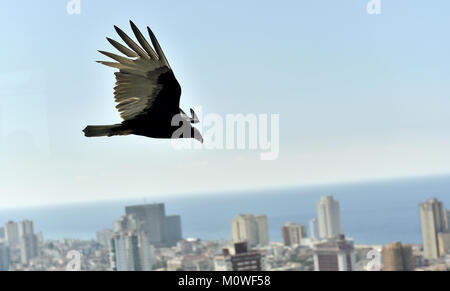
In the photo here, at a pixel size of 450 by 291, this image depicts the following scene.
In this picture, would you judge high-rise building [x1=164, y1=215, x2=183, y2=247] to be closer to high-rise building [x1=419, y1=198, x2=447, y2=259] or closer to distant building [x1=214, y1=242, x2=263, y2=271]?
distant building [x1=214, y1=242, x2=263, y2=271]

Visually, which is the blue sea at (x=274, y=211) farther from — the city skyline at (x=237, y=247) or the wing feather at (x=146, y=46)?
the wing feather at (x=146, y=46)

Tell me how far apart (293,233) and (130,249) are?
2566 millimetres

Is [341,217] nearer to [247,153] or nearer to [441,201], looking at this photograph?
[441,201]

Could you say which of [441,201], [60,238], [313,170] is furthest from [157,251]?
[441,201]

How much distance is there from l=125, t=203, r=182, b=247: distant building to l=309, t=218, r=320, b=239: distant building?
2.18m

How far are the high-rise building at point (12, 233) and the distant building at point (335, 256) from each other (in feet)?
14.5

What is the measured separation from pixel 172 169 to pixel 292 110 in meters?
2.42

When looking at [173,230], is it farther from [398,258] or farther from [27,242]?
[398,258]

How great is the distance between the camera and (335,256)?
20.7ft

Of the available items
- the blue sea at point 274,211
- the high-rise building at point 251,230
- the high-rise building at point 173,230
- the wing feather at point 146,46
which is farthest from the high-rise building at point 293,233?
the wing feather at point 146,46

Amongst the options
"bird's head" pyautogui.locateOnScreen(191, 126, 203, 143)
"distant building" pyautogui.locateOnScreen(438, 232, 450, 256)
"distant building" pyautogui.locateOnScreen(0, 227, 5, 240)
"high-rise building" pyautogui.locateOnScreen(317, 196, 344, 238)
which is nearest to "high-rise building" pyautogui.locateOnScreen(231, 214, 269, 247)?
"high-rise building" pyautogui.locateOnScreen(317, 196, 344, 238)

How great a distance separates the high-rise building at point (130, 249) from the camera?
20.4 ft

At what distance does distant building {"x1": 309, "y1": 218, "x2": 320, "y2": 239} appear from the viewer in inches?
320

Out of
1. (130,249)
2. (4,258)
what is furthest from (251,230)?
(4,258)
